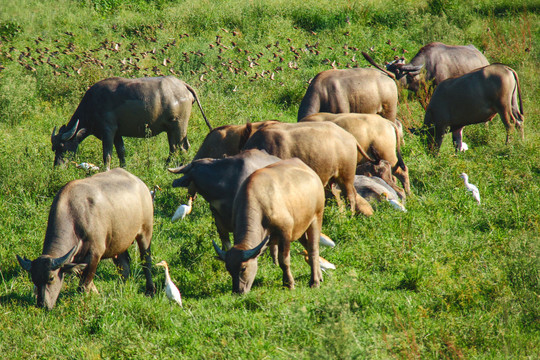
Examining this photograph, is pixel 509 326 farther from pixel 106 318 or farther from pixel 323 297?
pixel 106 318

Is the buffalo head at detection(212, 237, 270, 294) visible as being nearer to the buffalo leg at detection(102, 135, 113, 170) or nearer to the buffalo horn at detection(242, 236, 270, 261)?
the buffalo horn at detection(242, 236, 270, 261)

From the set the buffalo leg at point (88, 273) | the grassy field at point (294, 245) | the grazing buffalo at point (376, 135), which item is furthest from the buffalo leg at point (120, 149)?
the buffalo leg at point (88, 273)

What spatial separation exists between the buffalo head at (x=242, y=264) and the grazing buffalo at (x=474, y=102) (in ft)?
22.9

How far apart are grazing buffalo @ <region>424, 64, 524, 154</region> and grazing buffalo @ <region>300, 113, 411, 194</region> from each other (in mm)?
2014

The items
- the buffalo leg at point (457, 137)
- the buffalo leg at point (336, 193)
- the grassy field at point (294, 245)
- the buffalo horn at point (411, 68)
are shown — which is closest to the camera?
the grassy field at point (294, 245)

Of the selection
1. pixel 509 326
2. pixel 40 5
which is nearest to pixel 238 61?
pixel 40 5

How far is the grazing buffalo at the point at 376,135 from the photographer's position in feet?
35.7

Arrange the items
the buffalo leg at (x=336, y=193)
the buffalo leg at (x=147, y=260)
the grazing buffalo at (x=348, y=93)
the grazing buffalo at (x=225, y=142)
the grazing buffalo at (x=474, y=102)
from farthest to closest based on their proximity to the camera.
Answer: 1. the grazing buffalo at (x=348, y=93)
2. the grazing buffalo at (x=474, y=102)
3. the grazing buffalo at (x=225, y=142)
4. the buffalo leg at (x=336, y=193)
5. the buffalo leg at (x=147, y=260)

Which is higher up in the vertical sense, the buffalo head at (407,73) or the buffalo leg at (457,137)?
the buffalo head at (407,73)

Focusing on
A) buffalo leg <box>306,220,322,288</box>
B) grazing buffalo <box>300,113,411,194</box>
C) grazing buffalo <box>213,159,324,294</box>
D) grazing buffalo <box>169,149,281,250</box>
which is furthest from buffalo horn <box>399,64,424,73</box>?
buffalo leg <box>306,220,322,288</box>

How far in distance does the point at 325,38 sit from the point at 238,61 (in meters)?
3.37

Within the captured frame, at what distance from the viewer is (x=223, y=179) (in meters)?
8.66

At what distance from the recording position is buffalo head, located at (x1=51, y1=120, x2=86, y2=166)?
12047 mm

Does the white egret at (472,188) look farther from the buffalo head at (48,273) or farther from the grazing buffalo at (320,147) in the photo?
the buffalo head at (48,273)
